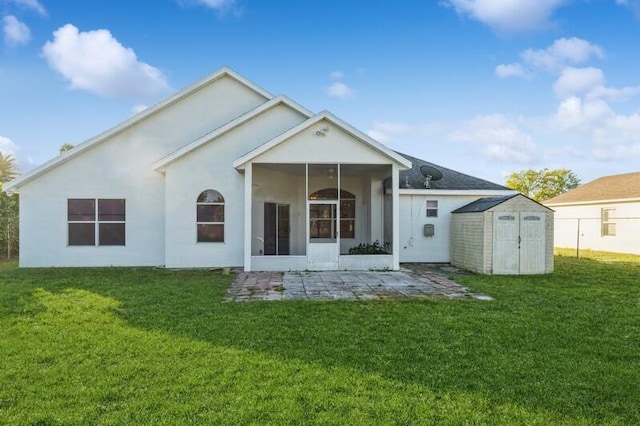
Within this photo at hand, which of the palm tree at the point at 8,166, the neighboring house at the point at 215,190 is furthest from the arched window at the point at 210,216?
the palm tree at the point at 8,166

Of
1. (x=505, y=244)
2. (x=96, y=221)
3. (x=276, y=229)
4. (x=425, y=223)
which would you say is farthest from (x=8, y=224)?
(x=505, y=244)

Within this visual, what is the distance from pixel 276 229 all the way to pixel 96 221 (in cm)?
624

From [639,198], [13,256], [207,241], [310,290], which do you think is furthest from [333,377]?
[639,198]

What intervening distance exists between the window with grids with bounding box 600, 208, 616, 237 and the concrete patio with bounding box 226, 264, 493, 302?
14.4 meters

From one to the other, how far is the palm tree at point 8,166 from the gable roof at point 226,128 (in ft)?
96.5

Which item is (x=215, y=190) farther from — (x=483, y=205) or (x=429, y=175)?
(x=483, y=205)

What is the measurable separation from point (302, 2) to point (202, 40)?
4.71m

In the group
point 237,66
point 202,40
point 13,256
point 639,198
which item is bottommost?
point 13,256

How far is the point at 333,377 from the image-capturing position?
4.11m

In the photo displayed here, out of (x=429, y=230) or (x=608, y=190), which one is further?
(x=608, y=190)

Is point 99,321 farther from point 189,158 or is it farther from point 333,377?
point 189,158

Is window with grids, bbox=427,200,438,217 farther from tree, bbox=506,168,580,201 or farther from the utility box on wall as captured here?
tree, bbox=506,168,580,201

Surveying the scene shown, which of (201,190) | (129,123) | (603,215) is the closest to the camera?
(201,190)

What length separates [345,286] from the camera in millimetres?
9547
